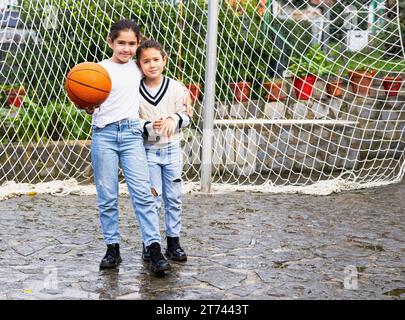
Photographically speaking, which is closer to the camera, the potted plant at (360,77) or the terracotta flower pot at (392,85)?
the potted plant at (360,77)

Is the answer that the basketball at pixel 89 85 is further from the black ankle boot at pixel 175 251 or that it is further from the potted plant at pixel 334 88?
the potted plant at pixel 334 88

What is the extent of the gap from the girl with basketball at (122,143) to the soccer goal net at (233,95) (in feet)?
10.7

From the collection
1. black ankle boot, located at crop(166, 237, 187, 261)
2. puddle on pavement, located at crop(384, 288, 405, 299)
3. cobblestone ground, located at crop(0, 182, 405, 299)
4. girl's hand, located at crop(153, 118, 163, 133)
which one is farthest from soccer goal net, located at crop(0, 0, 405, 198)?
puddle on pavement, located at crop(384, 288, 405, 299)

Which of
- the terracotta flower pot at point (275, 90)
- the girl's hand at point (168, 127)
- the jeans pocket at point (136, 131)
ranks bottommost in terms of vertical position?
the jeans pocket at point (136, 131)

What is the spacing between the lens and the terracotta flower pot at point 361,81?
9125 mm

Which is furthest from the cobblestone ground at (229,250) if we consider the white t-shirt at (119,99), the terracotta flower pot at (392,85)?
the terracotta flower pot at (392,85)

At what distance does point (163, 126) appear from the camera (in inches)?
175

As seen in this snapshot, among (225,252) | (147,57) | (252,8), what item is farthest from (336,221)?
(252,8)

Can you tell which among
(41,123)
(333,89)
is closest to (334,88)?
(333,89)

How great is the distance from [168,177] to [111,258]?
1.88 ft

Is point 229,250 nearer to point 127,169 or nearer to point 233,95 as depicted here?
point 127,169

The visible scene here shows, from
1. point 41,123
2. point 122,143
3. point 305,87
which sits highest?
point 305,87

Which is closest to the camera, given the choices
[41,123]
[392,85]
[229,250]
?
[229,250]
